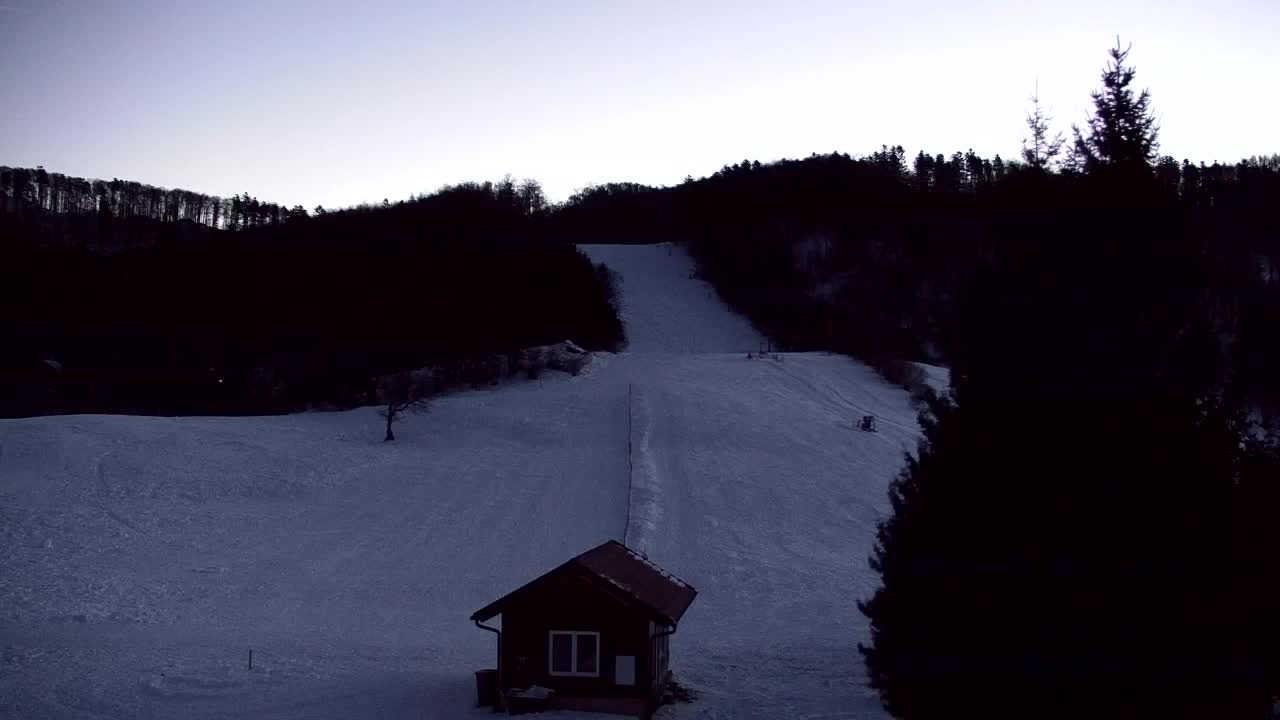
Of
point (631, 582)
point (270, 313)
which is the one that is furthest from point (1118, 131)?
point (270, 313)

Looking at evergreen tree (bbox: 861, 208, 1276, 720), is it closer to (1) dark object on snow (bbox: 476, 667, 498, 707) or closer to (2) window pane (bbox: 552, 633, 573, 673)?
(2) window pane (bbox: 552, 633, 573, 673)

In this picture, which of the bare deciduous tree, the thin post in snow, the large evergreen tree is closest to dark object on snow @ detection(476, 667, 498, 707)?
the large evergreen tree

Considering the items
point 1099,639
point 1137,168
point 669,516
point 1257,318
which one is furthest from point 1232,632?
point 669,516

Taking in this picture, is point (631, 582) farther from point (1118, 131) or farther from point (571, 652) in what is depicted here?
point (1118, 131)

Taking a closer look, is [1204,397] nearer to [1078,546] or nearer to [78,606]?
[1078,546]

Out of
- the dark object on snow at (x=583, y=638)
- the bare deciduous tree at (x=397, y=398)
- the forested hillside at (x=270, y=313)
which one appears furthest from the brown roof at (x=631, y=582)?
the forested hillside at (x=270, y=313)
